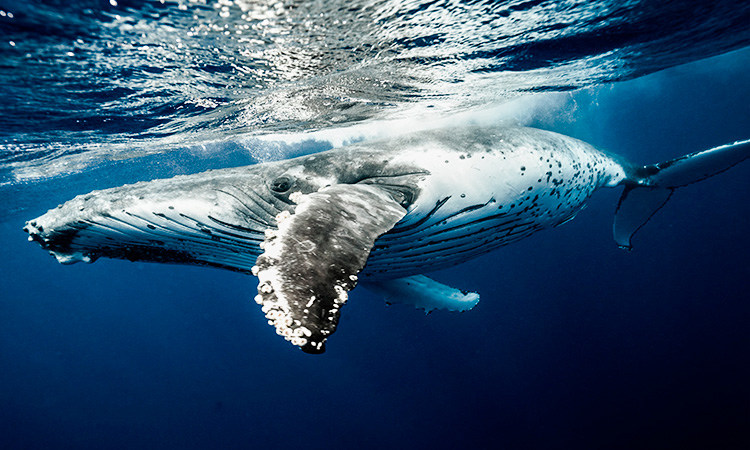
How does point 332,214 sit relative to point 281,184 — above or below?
above

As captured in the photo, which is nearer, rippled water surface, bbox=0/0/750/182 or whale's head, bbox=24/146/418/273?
whale's head, bbox=24/146/418/273

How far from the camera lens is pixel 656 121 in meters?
57.2

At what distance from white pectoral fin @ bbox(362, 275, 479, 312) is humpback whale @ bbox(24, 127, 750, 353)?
1.34 metres

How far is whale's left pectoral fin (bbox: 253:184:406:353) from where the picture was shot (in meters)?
1.35

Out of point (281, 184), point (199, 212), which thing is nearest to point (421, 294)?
point (281, 184)

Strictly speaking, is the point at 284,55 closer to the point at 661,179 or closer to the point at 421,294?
the point at 421,294

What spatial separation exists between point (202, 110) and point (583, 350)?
37.8m

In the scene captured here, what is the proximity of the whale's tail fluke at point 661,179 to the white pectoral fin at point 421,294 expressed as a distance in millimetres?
3677

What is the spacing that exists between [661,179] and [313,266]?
24.9 ft

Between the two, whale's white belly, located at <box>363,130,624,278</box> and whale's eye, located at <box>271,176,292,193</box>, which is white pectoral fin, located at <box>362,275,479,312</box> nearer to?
whale's white belly, located at <box>363,130,624,278</box>

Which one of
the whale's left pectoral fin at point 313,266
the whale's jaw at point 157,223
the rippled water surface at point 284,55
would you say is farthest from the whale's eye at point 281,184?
the rippled water surface at point 284,55

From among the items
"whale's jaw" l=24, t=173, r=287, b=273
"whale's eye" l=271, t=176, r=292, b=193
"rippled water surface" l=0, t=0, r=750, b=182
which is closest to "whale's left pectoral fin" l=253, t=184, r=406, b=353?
"whale's jaw" l=24, t=173, r=287, b=273

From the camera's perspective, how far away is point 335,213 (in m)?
1.90

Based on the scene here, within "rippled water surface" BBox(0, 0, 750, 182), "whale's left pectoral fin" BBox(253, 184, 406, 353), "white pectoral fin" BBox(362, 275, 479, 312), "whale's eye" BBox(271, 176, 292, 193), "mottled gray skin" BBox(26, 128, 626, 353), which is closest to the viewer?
"whale's left pectoral fin" BBox(253, 184, 406, 353)
